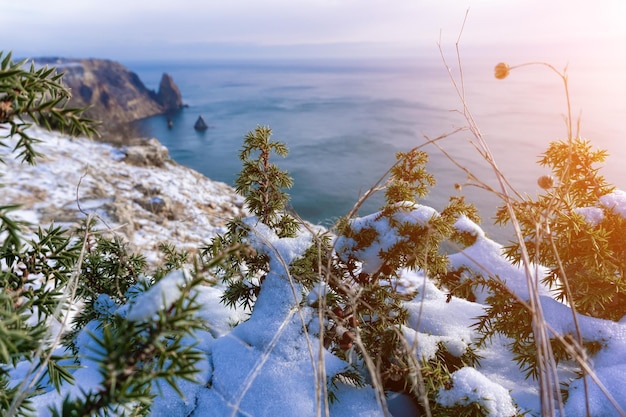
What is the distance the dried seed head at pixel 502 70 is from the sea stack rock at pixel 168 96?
9837cm

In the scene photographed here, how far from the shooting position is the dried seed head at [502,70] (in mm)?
1863

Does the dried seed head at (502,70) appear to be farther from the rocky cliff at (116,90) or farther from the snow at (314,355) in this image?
the rocky cliff at (116,90)

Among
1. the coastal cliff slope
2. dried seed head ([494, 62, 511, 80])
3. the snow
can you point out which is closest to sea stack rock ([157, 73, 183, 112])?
the coastal cliff slope

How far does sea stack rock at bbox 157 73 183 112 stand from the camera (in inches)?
3602

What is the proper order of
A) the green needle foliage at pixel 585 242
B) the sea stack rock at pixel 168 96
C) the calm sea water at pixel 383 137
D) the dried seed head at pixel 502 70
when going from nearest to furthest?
the dried seed head at pixel 502 70 < the green needle foliage at pixel 585 242 < the calm sea water at pixel 383 137 < the sea stack rock at pixel 168 96

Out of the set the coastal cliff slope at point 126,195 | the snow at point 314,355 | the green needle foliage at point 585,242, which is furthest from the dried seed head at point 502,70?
the coastal cliff slope at point 126,195

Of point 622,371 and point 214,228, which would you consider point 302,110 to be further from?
point 622,371

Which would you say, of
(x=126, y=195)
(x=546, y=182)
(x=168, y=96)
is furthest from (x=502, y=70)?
(x=168, y=96)

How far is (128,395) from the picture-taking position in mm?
1098

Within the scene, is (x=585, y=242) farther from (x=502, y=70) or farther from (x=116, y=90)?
(x=116, y=90)

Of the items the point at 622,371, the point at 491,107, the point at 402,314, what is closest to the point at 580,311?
the point at 622,371

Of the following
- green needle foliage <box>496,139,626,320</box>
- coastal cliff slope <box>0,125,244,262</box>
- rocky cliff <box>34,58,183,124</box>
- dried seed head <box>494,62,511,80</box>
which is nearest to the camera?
dried seed head <box>494,62,511,80</box>

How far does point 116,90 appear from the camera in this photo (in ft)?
295

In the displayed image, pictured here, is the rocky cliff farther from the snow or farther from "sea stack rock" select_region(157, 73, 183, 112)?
the snow
